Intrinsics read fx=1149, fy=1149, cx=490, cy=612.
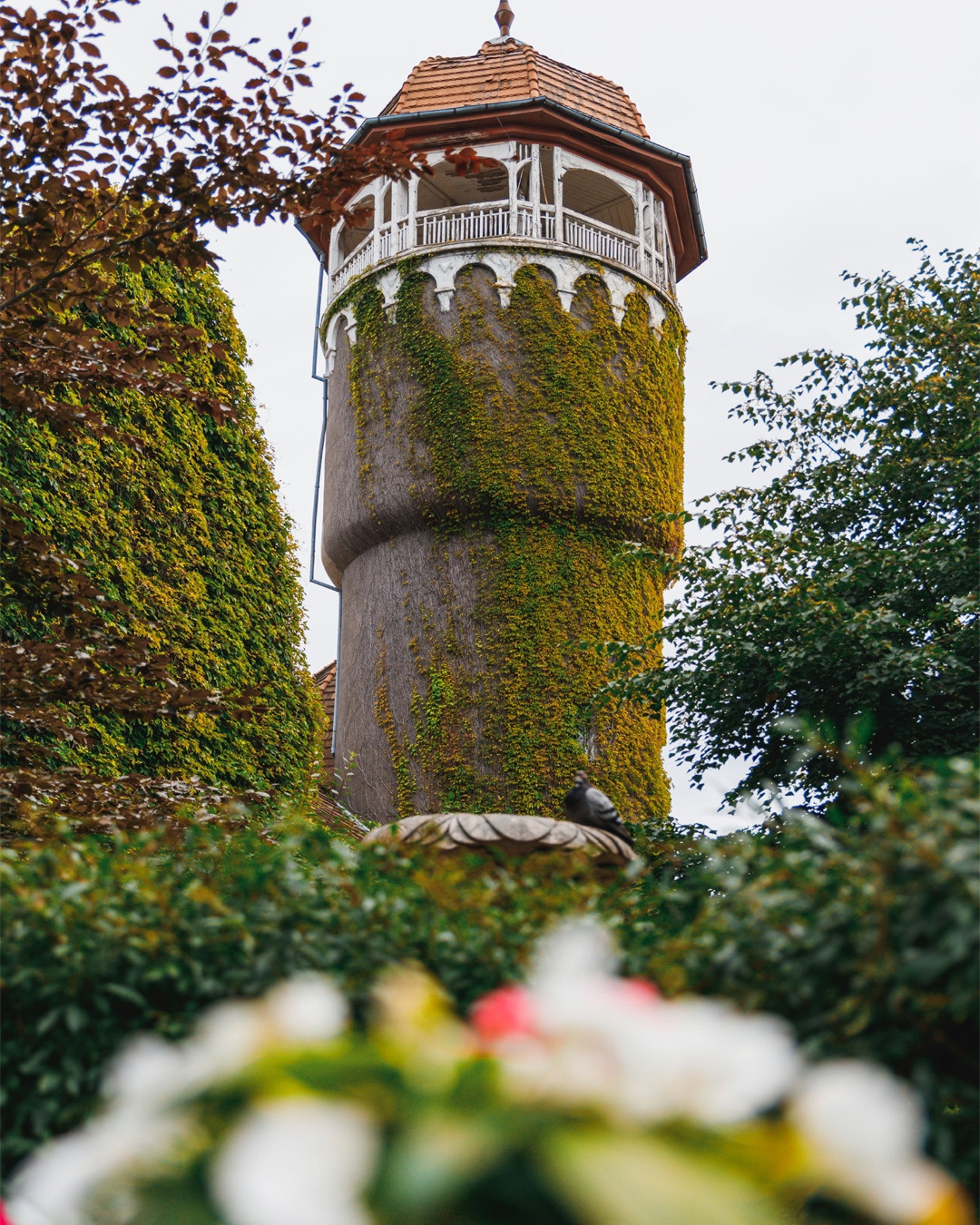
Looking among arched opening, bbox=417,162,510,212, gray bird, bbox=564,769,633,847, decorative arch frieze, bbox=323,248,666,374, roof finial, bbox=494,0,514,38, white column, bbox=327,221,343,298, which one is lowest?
gray bird, bbox=564,769,633,847

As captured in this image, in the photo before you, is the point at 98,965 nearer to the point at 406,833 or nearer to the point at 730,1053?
A: the point at 730,1053

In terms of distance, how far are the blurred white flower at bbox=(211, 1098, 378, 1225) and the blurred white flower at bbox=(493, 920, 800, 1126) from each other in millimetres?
186

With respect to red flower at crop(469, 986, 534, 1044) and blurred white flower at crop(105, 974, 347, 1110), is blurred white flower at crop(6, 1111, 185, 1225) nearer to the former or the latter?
blurred white flower at crop(105, 974, 347, 1110)

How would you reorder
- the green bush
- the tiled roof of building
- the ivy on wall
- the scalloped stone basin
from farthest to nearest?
the tiled roof of building < the ivy on wall < the scalloped stone basin < the green bush

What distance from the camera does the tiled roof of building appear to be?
14055mm

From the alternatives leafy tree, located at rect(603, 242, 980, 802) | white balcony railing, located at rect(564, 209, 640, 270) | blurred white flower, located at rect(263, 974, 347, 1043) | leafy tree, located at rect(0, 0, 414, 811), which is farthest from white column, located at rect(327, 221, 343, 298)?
blurred white flower, located at rect(263, 974, 347, 1043)

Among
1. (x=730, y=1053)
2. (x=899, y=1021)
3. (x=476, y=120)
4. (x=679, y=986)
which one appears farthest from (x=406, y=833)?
(x=476, y=120)

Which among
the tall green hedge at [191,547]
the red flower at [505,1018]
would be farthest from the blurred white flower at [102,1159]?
the tall green hedge at [191,547]

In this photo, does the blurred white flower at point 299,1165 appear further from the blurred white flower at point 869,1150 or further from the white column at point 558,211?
the white column at point 558,211

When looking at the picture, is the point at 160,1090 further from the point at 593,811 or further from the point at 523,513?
the point at 523,513

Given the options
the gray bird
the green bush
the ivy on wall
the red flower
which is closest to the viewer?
the red flower

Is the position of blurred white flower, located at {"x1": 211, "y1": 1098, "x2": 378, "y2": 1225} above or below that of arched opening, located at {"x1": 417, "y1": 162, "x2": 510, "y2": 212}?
below

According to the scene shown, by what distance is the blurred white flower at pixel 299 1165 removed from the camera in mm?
1060

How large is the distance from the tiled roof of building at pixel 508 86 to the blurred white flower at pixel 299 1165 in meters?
13.9
